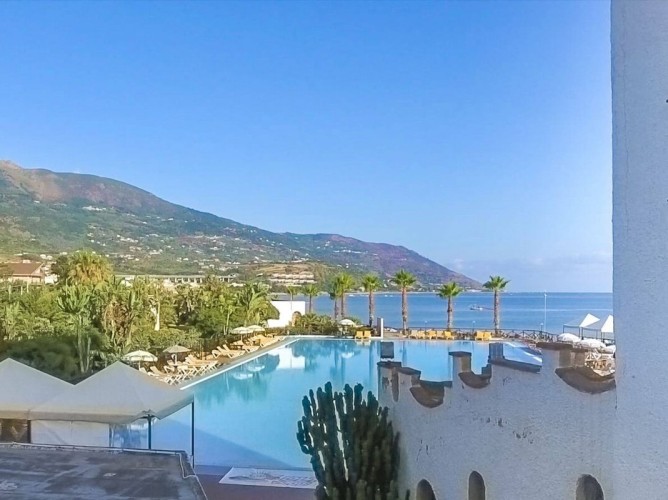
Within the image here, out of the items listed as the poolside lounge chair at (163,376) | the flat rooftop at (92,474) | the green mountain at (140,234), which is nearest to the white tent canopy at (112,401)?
the flat rooftop at (92,474)

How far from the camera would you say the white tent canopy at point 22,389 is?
34.7 ft

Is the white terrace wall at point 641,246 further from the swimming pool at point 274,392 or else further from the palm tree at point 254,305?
the palm tree at point 254,305

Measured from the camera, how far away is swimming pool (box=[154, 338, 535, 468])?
528 inches

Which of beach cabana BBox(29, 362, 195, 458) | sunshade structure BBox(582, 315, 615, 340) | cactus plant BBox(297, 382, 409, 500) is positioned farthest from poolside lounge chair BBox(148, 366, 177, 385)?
sunshade structure BBox(582, 315, 615, 340)

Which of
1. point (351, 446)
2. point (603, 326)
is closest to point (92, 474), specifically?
point (351, 446)

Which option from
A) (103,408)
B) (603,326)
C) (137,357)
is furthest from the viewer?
(603,326)

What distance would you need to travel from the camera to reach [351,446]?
7.01 meters

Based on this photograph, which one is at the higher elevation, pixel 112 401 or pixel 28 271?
pixel 28 271

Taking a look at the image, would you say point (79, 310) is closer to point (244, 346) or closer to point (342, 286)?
point (244, 346)

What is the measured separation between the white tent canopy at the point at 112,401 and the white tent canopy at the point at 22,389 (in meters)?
0.32

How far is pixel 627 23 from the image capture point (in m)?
3.62

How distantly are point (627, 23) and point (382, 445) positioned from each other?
4891mm

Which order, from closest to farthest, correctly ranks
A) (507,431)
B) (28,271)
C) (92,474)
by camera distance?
(507,431)
(92,474)
(28,271)

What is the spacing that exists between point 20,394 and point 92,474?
3.30 meters
